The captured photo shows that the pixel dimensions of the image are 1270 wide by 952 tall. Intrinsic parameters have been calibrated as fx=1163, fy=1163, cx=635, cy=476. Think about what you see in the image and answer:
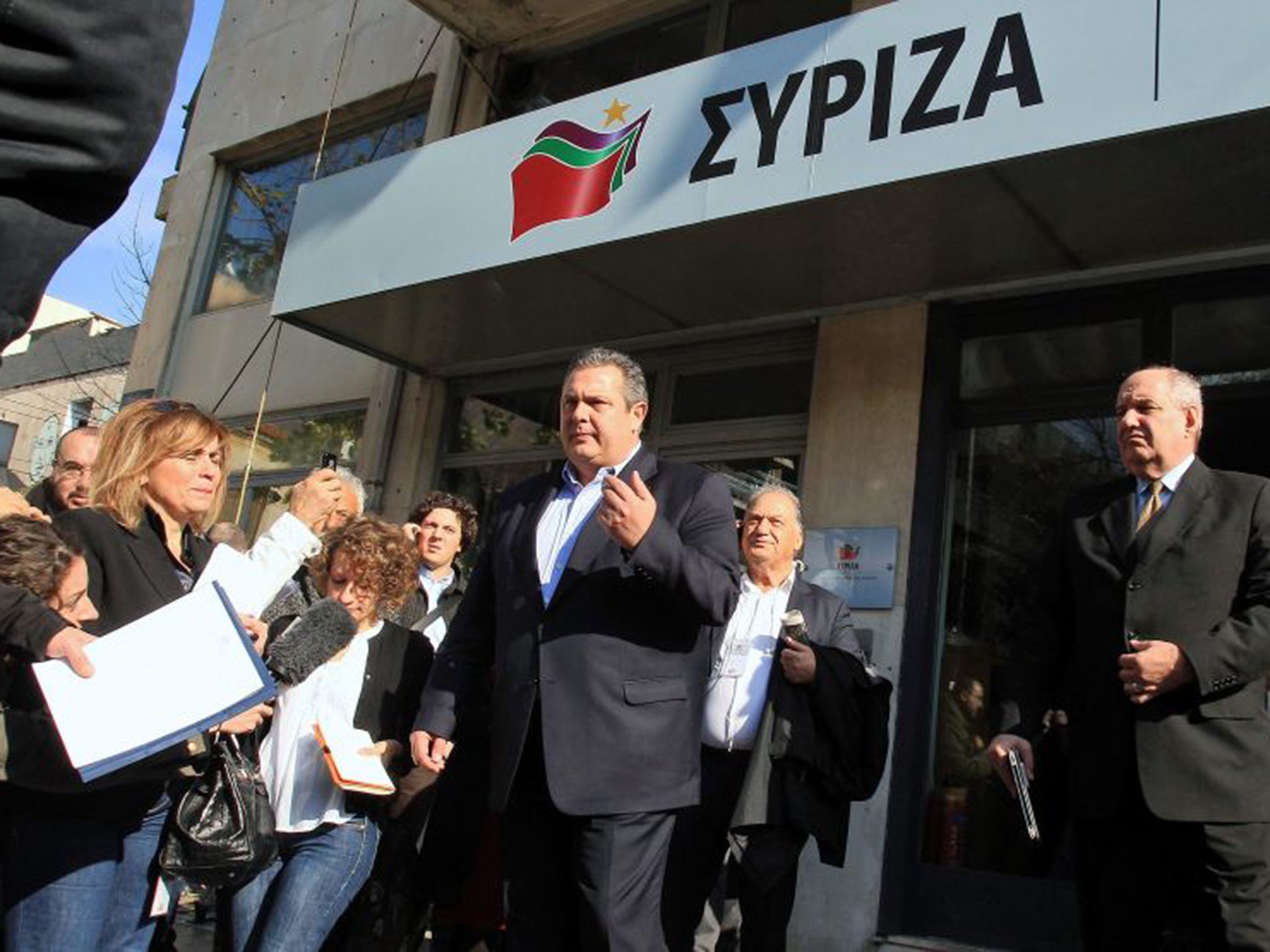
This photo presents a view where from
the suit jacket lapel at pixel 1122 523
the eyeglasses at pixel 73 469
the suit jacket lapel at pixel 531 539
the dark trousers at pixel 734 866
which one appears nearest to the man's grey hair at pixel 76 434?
the eyeglasses at pixel 73 469

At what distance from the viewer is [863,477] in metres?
6.15

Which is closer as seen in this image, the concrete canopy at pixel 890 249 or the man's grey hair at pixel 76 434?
the concrete canopy at pixel 890 249

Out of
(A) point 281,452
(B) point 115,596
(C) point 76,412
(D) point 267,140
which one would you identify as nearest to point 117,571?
(B) point 115,596

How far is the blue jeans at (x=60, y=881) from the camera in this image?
111 inches

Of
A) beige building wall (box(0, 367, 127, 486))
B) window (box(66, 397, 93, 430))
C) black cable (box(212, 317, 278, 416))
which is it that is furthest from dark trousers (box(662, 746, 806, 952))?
window (box(66, 397, 93, 430))

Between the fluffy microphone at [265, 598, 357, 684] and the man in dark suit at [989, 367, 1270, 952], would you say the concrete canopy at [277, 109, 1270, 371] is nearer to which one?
the man in dark suit at [989, 367, 1270, 952]

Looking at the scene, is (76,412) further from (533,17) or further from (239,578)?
(239,578)

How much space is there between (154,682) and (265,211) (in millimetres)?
9348

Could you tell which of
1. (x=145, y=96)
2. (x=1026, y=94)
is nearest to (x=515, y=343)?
(x=1026, y=94)

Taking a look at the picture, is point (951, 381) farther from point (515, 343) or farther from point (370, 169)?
point (370, 169)

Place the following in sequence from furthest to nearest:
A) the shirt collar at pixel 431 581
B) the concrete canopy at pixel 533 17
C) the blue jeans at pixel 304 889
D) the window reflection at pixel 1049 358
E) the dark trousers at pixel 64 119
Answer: the concrete canopy at pixel 533 17 < the window reflection at pixel 1049 358 < the shirt collar at pixel 431 581 < the blue jeans at pixel 304 889 < the dark trousers at pixel 64 119

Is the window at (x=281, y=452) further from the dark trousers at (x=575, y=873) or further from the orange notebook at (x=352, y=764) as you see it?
→ the dark trousers at (x=575, y=873)

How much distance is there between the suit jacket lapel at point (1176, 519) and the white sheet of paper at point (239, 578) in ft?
8.18

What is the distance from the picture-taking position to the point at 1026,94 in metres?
4.55
